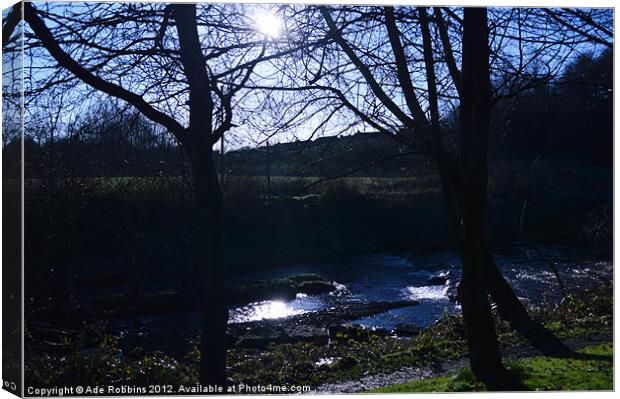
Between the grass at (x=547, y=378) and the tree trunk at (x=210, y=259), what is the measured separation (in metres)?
1.71

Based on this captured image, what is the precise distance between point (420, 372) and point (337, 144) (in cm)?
292

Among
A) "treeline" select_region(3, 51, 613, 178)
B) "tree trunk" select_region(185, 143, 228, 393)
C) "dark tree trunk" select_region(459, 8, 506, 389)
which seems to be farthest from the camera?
"treeline" select_region(3, 51, 613, 178)

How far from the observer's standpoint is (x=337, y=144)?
8.84 metres

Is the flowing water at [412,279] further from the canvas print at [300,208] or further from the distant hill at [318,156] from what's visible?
the distant hill at [318,156]

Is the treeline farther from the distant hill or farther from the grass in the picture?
the grass

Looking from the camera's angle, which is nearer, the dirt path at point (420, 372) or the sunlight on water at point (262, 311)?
the dirt path at point (420, 372)

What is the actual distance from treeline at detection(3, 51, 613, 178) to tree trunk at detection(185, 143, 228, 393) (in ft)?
6.34

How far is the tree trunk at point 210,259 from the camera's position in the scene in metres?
6.55

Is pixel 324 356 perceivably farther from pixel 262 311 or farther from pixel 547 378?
pixel 262 311

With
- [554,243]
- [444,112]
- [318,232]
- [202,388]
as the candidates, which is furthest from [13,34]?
[554,243]

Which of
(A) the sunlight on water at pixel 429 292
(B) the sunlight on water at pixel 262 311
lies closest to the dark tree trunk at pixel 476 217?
(B) the sunlight on water at pixel 262 311

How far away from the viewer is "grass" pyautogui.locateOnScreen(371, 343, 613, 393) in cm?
712

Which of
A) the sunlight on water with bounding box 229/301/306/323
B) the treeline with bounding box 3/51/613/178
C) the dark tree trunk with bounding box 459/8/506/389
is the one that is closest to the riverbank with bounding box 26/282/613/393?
the dark tree trunk with bounding box 459/8/506/389

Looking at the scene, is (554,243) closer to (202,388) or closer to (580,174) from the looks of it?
(580,174)
